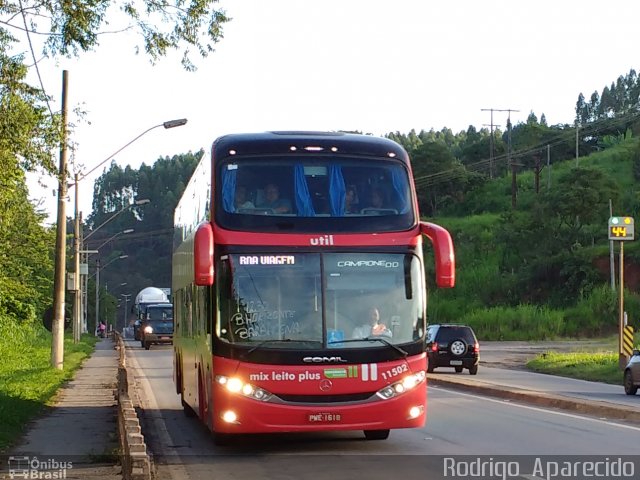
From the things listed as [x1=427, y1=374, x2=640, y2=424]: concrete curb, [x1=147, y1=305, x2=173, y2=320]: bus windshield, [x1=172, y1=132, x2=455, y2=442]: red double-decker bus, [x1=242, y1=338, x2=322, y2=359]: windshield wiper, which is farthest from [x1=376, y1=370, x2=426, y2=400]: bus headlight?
[x1=147, y1=305, x2=173, y2=320]: bus windshield

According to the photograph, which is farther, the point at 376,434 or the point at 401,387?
the point at 376,434

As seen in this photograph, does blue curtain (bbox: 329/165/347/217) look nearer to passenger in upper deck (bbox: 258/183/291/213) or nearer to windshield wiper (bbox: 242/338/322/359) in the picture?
passenger in upper deck (bbox: 258/183/291/213)

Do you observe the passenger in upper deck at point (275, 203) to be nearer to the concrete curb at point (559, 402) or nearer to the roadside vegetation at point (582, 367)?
the concrete curb at point (559, 402)

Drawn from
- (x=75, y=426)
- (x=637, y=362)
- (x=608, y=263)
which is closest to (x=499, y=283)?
(x=608, y=263)

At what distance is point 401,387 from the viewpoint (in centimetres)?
1413

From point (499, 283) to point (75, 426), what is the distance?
73636 mm

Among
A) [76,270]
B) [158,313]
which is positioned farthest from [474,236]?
[76,270]

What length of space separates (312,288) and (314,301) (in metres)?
0.16

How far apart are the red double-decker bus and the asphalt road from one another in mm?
530

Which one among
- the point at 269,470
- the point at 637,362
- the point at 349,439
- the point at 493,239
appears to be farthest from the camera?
the point at 493,239

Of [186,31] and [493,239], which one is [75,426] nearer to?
[186,31]

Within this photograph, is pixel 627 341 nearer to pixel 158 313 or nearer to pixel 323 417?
pixel 323 417

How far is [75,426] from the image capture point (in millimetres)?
17938

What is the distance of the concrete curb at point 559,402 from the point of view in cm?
1975
